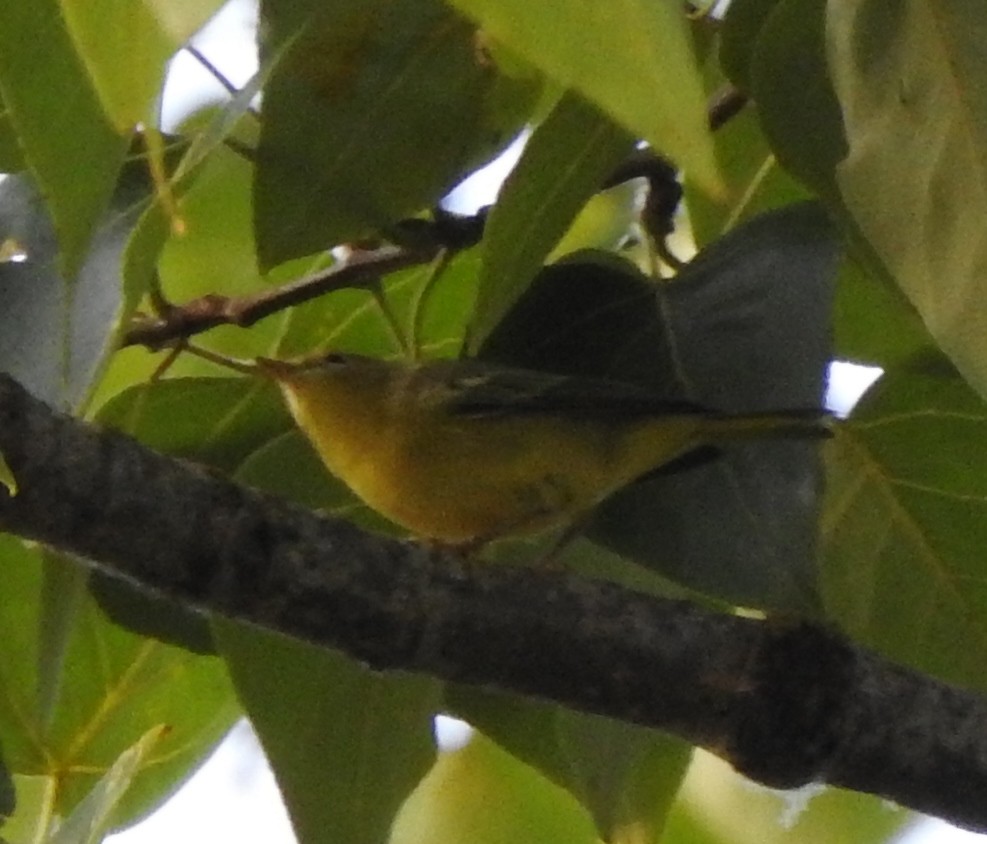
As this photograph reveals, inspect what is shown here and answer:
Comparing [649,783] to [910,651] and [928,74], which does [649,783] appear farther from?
[928,74]

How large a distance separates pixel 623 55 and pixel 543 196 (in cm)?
29

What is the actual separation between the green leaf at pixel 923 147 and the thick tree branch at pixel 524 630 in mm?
149

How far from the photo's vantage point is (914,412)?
1.90ft

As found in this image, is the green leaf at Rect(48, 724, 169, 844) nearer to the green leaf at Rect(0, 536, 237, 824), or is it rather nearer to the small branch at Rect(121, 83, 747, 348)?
the green leaf at Rect(0, 536, 237, 824)

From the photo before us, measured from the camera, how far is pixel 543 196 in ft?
1.68

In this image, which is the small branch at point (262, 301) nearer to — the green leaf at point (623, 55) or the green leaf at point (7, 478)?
the green leaf at point (7, 478)

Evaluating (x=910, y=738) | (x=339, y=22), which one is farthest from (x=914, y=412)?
(x=339, y=22)

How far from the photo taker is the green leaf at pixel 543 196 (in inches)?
19.9

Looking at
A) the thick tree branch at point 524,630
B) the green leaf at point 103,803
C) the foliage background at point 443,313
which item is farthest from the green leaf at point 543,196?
the green leaf at point 103,803

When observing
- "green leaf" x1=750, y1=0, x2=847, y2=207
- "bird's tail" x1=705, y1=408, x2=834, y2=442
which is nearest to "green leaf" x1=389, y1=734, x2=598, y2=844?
"bird's tail" x1=705, y1=408, x2=834, y2=442

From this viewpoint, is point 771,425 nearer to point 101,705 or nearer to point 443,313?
point 443,313

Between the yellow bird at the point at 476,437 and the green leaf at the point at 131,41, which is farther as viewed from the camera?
the yellow bird at the point at 476,437

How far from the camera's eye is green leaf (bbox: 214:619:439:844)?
21.6 inches

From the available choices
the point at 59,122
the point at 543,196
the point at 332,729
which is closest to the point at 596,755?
the point at 332,729
